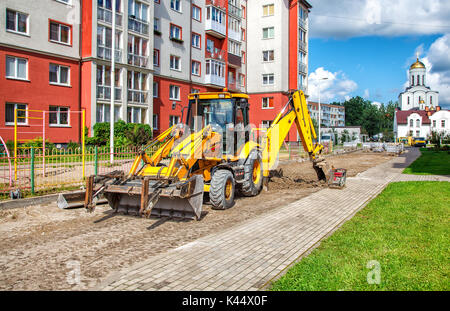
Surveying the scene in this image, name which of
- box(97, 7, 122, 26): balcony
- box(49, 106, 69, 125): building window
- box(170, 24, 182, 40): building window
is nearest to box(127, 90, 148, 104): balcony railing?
box(49, 106, 69, 125): building window

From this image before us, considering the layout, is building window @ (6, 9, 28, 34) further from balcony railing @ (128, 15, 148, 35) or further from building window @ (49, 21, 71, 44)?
balcony railing @ (128, 15, 148, 35)

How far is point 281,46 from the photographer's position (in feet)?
150

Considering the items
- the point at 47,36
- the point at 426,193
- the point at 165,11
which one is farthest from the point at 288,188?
the point at 165,11

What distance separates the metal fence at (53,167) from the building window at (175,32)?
75.2 ft

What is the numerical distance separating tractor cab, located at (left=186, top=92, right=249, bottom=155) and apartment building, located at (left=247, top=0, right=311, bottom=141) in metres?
35.0

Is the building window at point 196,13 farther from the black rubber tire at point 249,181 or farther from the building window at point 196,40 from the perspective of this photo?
the black rubber tire at point 249,181

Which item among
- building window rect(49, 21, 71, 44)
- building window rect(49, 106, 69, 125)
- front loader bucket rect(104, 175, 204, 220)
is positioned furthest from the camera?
building window rect(49, 21, 71, 44)

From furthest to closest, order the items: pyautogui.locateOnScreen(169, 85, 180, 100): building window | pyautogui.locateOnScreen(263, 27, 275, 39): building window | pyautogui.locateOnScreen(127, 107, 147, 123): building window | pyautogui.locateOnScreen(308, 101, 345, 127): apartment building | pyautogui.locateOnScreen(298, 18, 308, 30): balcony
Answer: pyautogui.locateOnScreen(308, 101, 345, 127): apartment building, pyautogui.locateOnScreen(298, 18, 308, 30): balcony, pyautogui.locateOnScreen(263, 27, 275, 39): building window, pyautogui.locateOnScreen(169, 85, 180, 100): building window, pyautogui.locateOnScreen(127, 107, 147, 123): building window

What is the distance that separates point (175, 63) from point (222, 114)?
25.9m

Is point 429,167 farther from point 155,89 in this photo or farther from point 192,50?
point 192,50

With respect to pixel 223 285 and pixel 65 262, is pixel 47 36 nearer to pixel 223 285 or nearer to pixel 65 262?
pixel 65 262

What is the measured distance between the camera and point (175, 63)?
34.6 meters

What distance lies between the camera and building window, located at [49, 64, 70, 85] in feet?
81.3

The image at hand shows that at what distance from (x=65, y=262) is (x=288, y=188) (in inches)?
361
